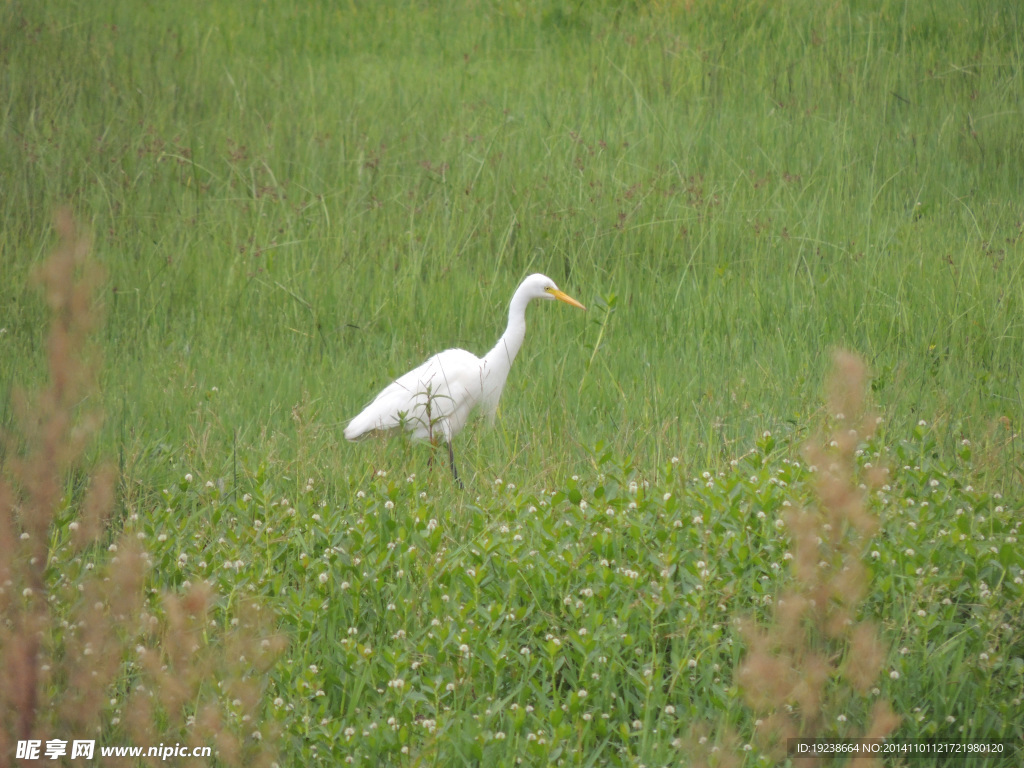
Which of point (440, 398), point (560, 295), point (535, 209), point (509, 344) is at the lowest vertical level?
point (440, 398)

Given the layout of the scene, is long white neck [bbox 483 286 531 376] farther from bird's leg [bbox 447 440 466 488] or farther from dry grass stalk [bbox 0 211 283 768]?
dry grass stalk [bbox 0 211 283 768]

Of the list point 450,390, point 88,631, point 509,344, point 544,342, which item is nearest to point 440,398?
point 450,390

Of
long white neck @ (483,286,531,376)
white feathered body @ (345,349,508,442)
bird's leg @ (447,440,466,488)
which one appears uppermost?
long white neck @ (483,286,531,376)

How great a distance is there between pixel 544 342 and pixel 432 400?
1207 millimetres

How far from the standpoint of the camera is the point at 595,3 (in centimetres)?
915

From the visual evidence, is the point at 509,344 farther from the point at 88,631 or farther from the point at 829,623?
the point at 829,623

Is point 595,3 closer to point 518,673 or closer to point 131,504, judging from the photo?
point 131,504

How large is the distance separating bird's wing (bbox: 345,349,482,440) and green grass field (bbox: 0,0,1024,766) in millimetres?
127

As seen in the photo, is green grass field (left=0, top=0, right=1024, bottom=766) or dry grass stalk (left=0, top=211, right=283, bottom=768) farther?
green grass field (left=0, top=0, right=1024, bottom=766)

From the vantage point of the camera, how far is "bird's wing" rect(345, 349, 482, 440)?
4.37 m

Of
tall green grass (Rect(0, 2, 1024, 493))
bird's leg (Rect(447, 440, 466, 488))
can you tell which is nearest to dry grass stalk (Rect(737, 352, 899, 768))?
tall green grass (Rect(0, 2, 1024, 493))

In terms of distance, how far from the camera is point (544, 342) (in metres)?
5.43

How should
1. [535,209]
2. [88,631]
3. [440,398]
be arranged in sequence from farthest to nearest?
[535,209]
[440,398]
[88,631]

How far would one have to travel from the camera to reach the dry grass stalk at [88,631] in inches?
52.2
